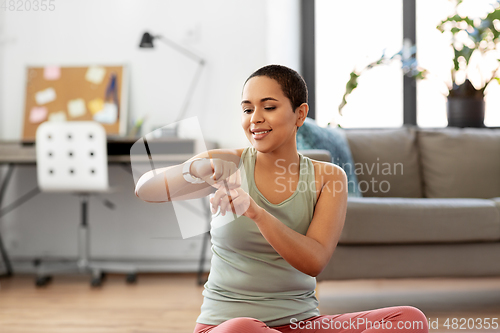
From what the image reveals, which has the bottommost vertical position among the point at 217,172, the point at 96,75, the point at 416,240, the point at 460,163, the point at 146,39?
the point at 416,240

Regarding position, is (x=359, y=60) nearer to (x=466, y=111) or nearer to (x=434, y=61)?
(x=434, y=61)

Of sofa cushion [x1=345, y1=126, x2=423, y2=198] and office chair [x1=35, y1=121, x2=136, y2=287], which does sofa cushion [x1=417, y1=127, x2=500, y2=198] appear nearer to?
sofa cushion [x1=345, y1=126, x2=423, y2=198]

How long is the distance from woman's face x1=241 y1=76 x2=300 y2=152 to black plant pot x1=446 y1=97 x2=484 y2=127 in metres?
2.09

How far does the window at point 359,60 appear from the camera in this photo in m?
3.16

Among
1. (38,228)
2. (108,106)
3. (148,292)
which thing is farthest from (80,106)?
(148,292)

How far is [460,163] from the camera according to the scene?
2223mm

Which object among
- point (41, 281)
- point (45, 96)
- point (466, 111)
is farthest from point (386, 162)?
point (45, 96)

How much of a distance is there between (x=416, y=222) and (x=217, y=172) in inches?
46.8

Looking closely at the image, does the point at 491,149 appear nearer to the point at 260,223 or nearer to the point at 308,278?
the point at 308,278

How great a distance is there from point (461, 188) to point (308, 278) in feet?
5.26

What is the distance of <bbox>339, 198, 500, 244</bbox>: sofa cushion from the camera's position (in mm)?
1619

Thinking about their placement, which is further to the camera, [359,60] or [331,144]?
[359,60]

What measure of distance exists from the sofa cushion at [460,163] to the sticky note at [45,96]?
2183mm

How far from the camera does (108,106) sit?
9.39ft
